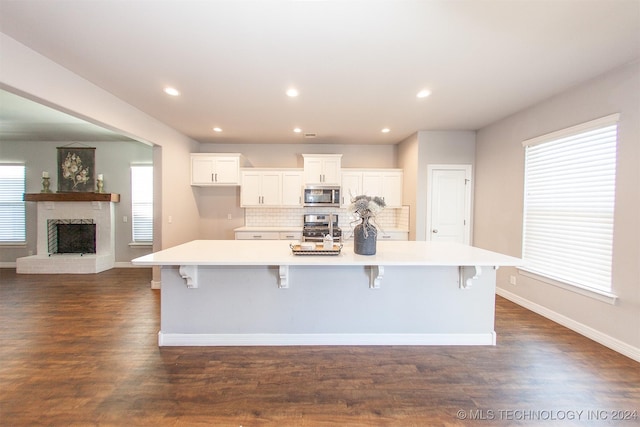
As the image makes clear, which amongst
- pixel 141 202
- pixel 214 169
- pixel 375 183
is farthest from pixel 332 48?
pixel 141 202

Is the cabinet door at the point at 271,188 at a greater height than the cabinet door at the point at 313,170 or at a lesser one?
lesser

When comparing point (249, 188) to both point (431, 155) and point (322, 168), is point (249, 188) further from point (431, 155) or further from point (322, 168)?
point (431, 155)

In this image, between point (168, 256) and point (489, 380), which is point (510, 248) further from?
point (168, 256)

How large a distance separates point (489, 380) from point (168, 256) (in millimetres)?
2768

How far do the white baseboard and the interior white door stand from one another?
125 centimetres

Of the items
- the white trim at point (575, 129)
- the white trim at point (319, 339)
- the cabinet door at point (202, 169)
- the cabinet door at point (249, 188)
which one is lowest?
the white trim at point (319, 339)

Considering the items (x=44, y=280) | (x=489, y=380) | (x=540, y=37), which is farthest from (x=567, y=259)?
(x=44, y=280)

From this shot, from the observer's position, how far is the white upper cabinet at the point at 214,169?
15.9 ft

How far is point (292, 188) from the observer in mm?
4945

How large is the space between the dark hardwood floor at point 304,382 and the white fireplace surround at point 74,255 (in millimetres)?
2495

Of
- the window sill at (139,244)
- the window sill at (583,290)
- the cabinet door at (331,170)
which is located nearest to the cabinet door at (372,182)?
the cabinet door at (331,170)

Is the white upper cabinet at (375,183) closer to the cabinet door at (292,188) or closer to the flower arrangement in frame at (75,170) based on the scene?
the cabinet door at (292,188)

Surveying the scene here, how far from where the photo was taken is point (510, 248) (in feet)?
12.0

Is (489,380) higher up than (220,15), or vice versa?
(220,15)
